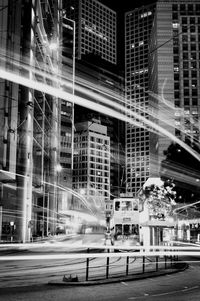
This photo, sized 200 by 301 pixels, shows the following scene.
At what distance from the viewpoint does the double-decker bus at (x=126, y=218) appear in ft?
118

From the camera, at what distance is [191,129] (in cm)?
14012

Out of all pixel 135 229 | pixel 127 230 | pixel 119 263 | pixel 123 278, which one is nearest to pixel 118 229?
pixel 127 230

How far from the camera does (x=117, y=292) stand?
44.8 ft

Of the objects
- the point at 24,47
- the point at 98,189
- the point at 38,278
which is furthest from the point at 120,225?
the point at 98,189

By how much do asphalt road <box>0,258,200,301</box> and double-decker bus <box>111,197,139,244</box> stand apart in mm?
19146

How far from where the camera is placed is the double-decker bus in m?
35.9

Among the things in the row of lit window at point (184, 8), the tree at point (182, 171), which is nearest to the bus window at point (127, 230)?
the tree at point (182, 171)

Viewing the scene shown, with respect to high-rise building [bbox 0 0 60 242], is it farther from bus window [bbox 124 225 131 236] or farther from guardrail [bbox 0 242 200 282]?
guardrail [bbox 0 242 200 282]

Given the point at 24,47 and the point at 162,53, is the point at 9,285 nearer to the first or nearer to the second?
the point at 24,47

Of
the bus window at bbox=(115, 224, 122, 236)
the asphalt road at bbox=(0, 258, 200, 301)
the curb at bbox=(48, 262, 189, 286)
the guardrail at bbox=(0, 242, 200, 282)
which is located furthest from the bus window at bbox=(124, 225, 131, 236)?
the asphalt road at bbox=(0, 258, 200, 301)

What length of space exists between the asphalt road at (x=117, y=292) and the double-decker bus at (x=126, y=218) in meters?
19.1

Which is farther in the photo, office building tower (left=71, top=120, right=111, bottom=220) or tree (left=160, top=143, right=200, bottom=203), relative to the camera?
office building tower (left=71, top=120, right=111, bottom=220)

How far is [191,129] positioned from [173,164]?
276ft

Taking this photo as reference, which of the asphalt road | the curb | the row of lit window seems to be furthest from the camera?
the row of lit window
